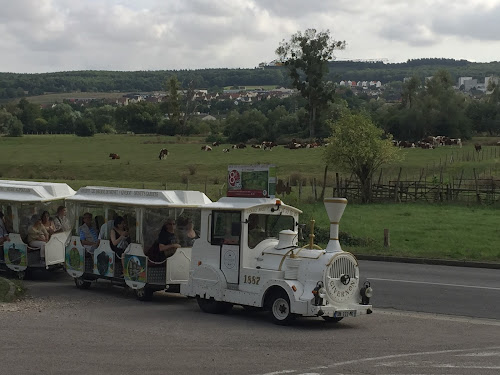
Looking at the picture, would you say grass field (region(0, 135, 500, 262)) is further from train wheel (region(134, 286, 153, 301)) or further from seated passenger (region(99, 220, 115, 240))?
train wheel (region(134, 286, 153, 301))

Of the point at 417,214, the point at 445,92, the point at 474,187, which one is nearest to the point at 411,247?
the point at 417,214

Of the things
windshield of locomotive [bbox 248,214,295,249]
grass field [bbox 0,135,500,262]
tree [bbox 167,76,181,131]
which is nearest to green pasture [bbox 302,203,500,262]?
grass field [bbox 0,135,500,262]

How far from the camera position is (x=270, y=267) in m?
15.9

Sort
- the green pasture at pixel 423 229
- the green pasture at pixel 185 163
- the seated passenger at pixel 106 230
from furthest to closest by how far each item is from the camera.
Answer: the green pasture at pixel 185 163, the green pasture at pixel 423 229, the seated passenger at pixel 106 230

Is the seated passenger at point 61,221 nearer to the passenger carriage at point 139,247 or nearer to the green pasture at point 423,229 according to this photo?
the passenger carriage at point 139,247

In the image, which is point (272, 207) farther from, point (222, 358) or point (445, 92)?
point (445, 92)

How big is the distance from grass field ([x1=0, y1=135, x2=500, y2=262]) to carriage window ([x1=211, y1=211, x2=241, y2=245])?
12549 mm

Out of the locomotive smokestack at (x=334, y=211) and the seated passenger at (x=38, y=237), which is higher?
the locomotive smokestack at (x=334, y=211)

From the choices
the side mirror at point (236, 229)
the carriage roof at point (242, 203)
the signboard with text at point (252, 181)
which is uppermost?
the signboard with text at point (252, 181)

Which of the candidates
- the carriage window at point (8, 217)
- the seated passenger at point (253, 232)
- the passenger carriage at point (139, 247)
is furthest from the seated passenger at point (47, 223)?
the seated passenger at point (253, 232)

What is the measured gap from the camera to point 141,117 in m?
160

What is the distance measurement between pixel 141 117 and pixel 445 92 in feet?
198

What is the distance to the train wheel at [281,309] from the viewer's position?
15.3m

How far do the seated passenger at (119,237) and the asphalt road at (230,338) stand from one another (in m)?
1.03
